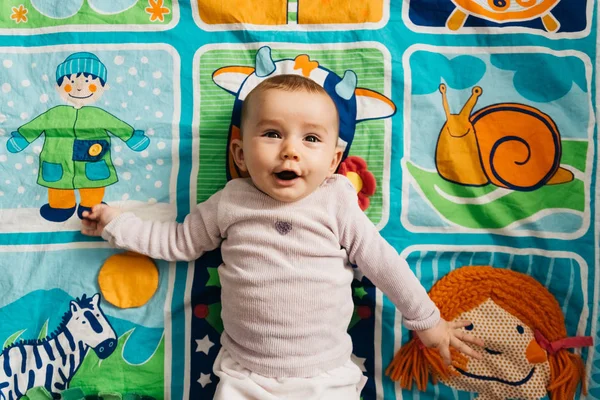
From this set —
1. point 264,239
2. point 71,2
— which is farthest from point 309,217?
point 71,2

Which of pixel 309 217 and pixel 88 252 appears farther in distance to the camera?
pixel 88 252

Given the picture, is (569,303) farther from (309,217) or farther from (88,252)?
(88,252)

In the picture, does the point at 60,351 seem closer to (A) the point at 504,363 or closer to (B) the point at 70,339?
(B) the point at 70,339

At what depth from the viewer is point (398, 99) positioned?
1116mm

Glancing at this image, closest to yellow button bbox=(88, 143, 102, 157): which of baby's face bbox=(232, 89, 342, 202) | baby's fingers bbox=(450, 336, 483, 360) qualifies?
baby's face bbox=(232, 89, 342, 202)

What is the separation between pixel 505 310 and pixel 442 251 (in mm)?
166

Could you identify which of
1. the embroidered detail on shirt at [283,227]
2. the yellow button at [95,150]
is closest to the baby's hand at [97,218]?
the yellow button at [95,150]

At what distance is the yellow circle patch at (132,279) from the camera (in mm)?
1113

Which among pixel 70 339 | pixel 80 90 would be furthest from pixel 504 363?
pixel 80 90

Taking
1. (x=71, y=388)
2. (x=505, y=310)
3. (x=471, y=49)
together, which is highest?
(x=471, y=49)

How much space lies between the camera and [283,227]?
1.00 meters

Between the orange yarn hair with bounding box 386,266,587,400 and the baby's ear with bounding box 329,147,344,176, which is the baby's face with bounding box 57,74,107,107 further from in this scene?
the orange yarn hair with bounding box 386,266,587,400

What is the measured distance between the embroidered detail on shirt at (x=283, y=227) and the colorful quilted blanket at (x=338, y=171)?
17 centimetres

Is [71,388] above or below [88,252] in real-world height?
below
